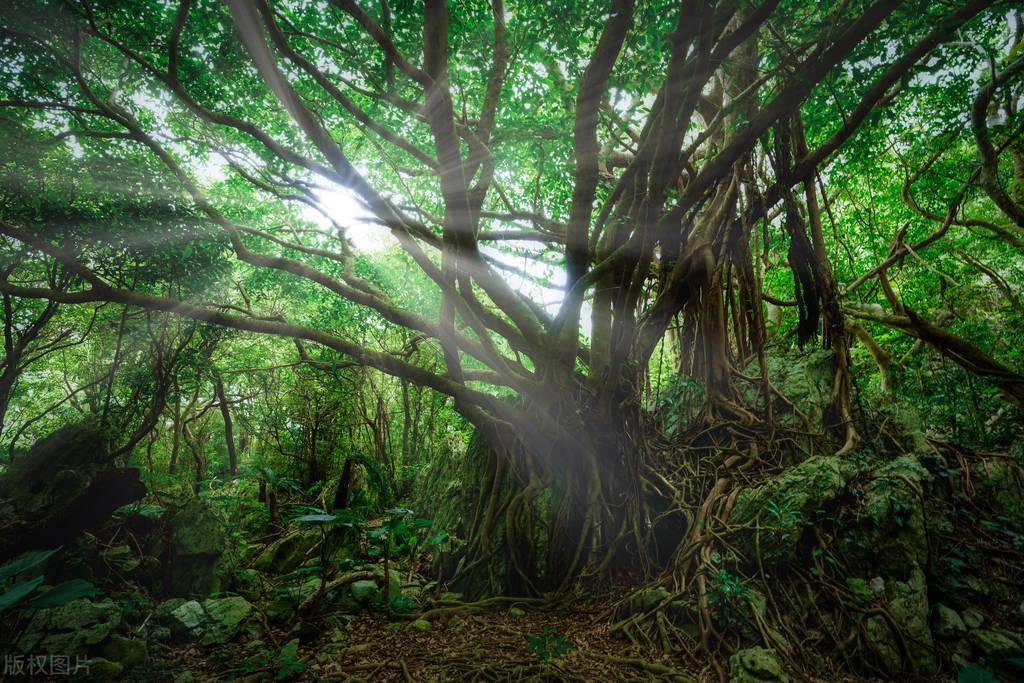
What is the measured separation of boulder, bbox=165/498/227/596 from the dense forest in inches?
0.8

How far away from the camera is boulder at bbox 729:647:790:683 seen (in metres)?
1.94

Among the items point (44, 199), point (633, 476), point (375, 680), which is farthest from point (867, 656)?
point (44, 199)

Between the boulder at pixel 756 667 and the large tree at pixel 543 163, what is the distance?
3.56 feet

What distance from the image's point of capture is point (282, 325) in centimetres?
353

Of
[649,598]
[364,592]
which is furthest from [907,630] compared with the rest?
[364,592]

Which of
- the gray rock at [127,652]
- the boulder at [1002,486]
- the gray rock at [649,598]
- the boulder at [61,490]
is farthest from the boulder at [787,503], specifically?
the boulder at [61,490]

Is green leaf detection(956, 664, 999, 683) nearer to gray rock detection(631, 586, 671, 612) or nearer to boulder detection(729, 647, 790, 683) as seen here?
boulder detection(729, 647, 790, 683)

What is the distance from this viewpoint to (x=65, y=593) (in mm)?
1359

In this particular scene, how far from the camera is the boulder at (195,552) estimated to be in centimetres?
299

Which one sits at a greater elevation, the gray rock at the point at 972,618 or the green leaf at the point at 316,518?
the green leaf at the point at 316,518

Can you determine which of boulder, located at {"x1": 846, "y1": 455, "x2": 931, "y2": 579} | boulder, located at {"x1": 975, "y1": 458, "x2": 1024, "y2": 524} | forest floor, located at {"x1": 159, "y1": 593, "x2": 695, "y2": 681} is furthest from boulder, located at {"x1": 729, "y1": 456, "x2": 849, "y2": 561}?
boulder, located at {"x1": 975, "y1": 458, "x2": 1024, "y2": 524}

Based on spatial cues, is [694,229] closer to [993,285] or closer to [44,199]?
[44,199]

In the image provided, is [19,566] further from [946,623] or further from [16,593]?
[946,623]

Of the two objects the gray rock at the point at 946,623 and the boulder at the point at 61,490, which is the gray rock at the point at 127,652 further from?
the gray rock at the point at 946,623
